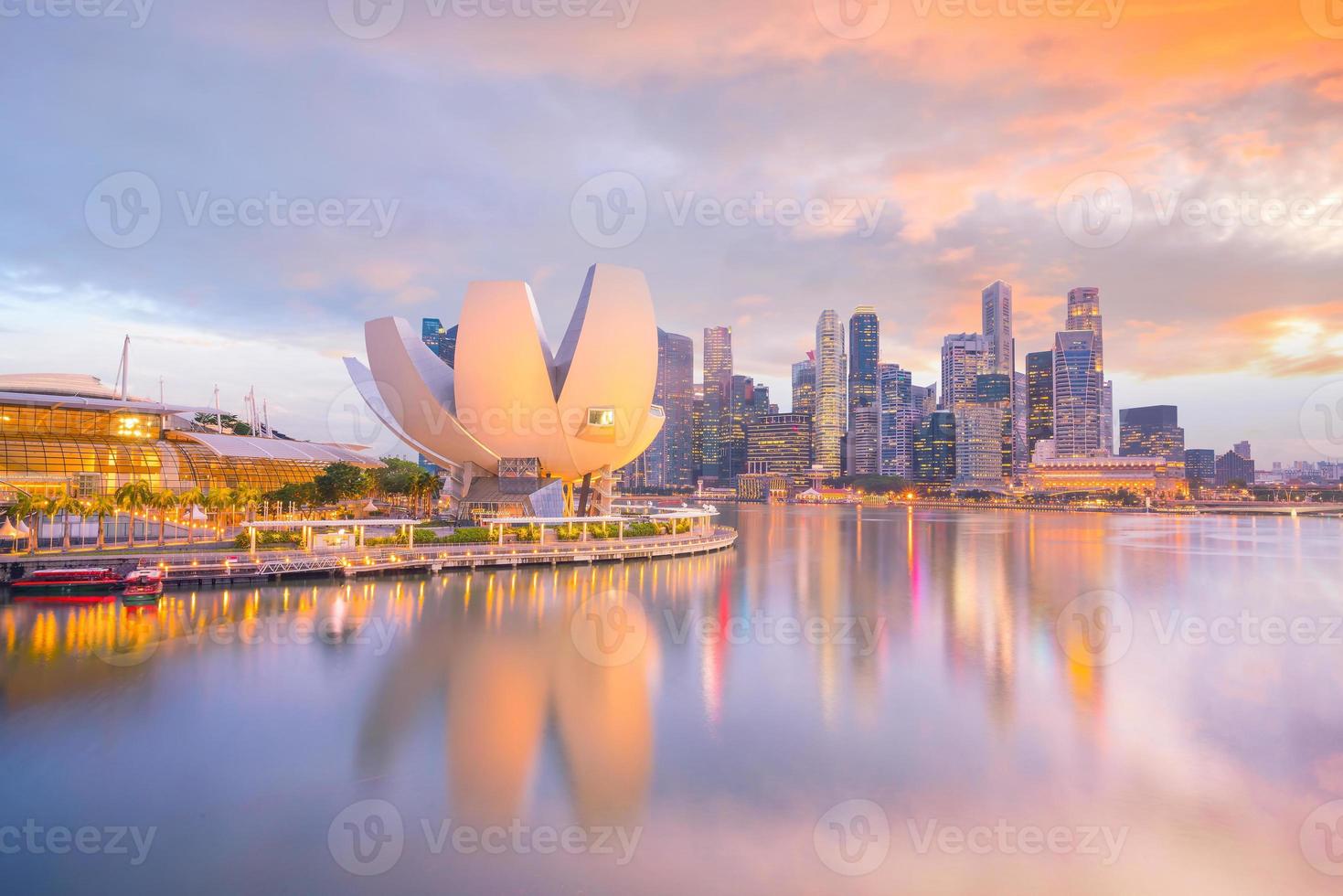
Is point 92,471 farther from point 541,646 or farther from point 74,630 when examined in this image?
point 541,646

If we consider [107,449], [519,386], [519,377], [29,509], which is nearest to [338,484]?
[107,449]

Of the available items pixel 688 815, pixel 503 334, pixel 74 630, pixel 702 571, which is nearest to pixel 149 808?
pixel 688 815

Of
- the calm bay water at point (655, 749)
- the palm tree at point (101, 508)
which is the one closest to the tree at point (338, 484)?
the palm tree at point (101, 508)

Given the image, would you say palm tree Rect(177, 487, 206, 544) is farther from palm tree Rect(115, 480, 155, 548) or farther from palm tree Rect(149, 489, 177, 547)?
palm tree Rect(115, 480, 155, 548)

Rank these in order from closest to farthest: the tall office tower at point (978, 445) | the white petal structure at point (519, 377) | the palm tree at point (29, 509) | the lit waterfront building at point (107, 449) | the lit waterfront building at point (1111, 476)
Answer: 1. the palm tree at point (29, 509)
2. the lit waterfront building at point (107, 449)
3. the white petal structure at point (519, 377)
4. the lit waterfront building at point (1111, 476)
5. the tall office tower at point (978, 445)

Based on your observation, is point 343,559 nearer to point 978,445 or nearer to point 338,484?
point 338,484

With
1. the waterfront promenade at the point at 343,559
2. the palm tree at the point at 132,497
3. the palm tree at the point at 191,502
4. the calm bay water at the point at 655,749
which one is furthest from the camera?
the palm tree at the point at 191,502

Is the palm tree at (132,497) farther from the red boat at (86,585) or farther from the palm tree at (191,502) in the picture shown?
the red boat at (86,585)

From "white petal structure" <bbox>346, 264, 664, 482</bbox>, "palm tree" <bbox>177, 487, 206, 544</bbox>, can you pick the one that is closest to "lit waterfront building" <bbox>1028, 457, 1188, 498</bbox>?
"white petal structure" <bbox>346, 264, 664, 482</bbox>

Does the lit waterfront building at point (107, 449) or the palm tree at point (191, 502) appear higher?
the lit waterfront building at point (107, 449)
